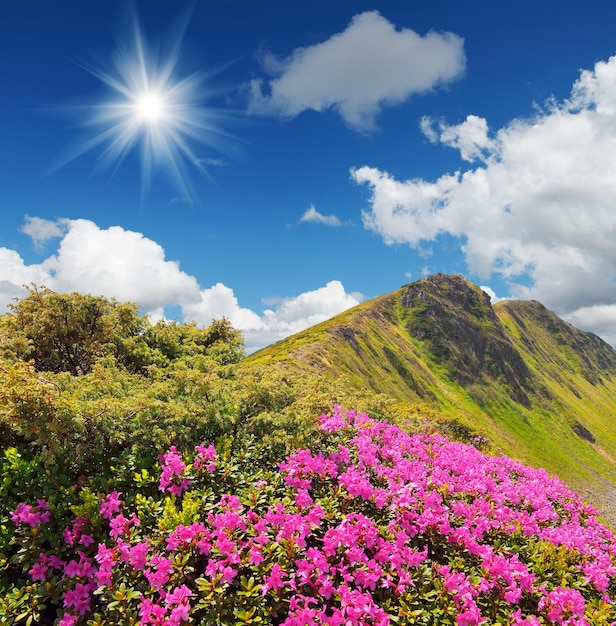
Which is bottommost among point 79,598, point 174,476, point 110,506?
point 79,598

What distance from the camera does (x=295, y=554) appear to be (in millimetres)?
6418

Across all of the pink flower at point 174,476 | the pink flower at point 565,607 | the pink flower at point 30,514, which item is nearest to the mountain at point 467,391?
the pink flower at point 174,476

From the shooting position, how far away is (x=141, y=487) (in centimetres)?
797

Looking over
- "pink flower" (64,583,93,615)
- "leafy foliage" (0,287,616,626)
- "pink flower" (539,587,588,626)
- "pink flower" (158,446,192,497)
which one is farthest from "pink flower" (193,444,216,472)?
"pink flower" (539,587,588,626)

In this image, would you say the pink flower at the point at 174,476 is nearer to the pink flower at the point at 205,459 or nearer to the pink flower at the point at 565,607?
the pink flower at the point at 205,459

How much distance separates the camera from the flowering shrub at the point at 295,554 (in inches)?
237

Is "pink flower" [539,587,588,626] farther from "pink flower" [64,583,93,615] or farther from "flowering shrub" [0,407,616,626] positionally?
"pink flower" [64,583,93,615]

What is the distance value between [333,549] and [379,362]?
132340 mm

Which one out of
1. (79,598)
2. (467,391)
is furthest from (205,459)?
(467,391)

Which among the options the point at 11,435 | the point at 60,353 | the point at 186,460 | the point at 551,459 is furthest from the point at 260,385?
the point at 551,459

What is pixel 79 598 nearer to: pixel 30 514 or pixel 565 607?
pixel 30 514

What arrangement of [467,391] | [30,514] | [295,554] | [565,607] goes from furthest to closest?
[467,391], [30,514], [565,607], [295,554]

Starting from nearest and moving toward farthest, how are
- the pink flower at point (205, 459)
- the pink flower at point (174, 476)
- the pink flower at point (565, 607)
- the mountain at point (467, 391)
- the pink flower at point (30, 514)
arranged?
the pink flower at point (565, 607), the pink flower at point (30, 514), the pink flower at point (174, 476), the pink flower at point (205, 459), the mountain at point (467, 391)

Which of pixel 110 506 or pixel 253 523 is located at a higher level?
pixel 110 506
